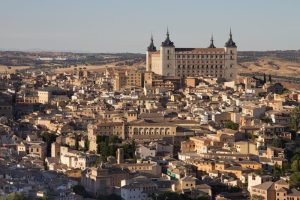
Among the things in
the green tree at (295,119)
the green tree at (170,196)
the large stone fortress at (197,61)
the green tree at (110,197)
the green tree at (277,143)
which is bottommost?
the green tree at (110,197)

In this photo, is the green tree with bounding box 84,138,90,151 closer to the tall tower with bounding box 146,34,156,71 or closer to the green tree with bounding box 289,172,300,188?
the green tree with bounding box 289,172,300,188

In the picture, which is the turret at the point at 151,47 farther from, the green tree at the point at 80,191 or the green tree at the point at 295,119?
the green tree at the point at 80,191

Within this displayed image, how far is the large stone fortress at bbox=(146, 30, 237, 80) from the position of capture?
6059 centimetres

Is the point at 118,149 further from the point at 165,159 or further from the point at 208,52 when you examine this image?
the point at 208,52

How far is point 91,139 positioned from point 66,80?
Answer: 101 ft

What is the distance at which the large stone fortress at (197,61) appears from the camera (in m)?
60.6

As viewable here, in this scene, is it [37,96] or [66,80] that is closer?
[37,96]

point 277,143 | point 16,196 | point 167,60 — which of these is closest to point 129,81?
point 167,60

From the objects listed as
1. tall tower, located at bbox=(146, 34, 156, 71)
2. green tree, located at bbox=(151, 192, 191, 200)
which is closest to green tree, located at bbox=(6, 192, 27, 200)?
green tree, located at bbox=(151, 192, 191, 200)

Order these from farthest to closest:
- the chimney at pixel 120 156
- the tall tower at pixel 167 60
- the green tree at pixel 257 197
→ the tall tower at pixel 167 60 < the chimney at pixel 120 156 < the green tree at pixel 257 197

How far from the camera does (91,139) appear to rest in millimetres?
38188

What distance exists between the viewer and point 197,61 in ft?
199

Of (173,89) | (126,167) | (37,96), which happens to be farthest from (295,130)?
(37,96)

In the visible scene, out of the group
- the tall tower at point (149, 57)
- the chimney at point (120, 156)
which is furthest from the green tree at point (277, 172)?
the tall tower at point (149, 57)
